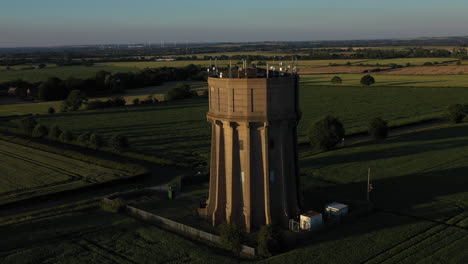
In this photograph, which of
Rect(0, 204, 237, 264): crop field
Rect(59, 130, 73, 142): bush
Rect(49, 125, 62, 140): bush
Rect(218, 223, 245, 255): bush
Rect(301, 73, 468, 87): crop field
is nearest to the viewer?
Rect(0, 204, 237, 264): crop field

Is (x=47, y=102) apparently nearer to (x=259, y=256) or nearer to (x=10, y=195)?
(x=10, y=195)

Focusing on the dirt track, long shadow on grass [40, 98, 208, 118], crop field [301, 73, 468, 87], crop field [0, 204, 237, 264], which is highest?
the dirt track

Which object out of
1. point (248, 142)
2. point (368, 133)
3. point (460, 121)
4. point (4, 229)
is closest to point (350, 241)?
point (248, 142)

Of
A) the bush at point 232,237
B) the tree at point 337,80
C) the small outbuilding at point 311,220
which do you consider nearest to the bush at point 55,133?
the bush at point 232,237

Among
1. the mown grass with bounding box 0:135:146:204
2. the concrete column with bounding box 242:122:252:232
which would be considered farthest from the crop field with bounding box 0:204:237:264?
the mown grass with bounding box 0:135:146:204

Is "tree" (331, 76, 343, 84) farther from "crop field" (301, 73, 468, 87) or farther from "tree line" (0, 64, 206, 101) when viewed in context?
"tree line" (0, 64, 206, 101)

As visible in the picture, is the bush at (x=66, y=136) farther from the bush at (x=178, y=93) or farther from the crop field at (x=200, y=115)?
the bush at (x=178, y=93)
